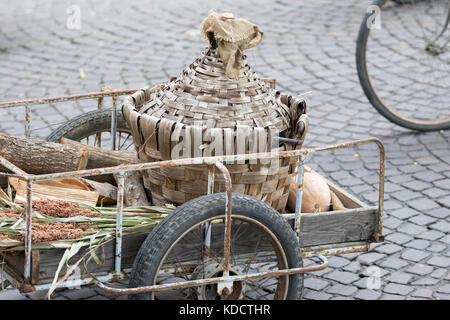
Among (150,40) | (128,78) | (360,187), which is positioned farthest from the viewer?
(150,40)

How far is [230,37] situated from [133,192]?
896 millimetres

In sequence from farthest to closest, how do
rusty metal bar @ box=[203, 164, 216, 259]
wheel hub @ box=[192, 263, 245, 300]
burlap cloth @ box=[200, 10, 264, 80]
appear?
burlap cloth @ box=[200, 10, 264, 80] < wheel hub @ box=[192, 263, 245, 300] < rusty metal bar @ box=[203, 164, 216, 259]

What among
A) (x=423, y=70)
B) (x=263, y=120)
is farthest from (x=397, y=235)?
(x=423, y=70)

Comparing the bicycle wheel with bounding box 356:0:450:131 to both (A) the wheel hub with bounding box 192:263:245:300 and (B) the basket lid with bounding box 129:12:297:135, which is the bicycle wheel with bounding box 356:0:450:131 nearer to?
(B) the basket lid with bounding box 129:12:297:135

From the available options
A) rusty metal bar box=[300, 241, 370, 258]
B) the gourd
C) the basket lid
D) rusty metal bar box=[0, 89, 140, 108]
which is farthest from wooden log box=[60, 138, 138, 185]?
rusty metal bar box=[300, 241, 370, 258]

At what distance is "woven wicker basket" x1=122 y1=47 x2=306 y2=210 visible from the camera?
369cm

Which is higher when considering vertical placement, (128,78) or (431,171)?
(128,78)

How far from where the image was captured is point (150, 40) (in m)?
8.19

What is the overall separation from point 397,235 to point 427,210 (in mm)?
398

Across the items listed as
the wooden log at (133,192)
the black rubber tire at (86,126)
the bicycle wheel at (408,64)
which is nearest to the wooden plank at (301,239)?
the wooden log at (133,192)

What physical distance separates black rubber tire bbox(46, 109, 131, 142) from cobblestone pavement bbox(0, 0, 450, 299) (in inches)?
4.6

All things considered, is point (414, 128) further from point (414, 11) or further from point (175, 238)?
point (175, 238)

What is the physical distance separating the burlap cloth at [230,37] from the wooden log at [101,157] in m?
0.77

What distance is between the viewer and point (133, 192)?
4043 millimetres
